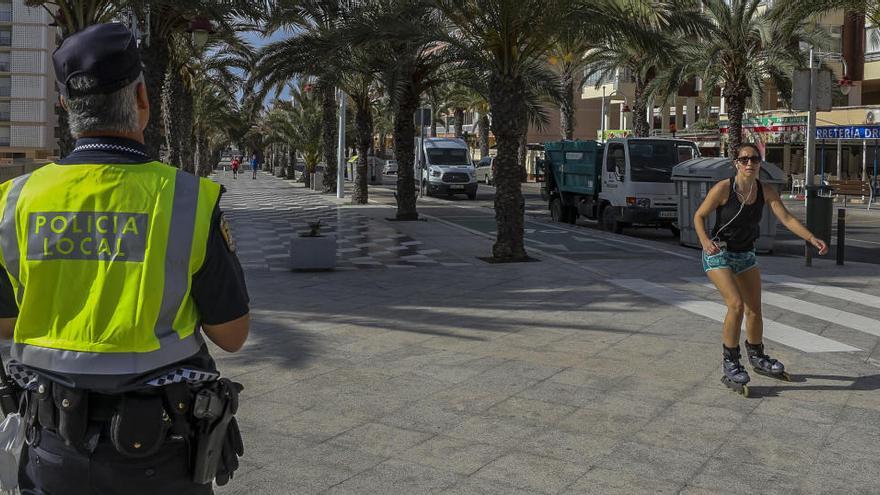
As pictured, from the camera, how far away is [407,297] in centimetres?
1019

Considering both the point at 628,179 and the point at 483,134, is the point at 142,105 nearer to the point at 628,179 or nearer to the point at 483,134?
the point at 628,179

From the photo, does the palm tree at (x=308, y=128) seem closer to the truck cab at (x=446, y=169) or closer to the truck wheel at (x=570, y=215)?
the truck cab at (x=446, y=169)

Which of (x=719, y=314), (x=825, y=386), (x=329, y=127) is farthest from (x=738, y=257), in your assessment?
(x=329, y=127)

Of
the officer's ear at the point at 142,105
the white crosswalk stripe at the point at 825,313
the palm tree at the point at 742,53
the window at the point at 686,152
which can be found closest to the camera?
the officer's ear at the point at 142,105

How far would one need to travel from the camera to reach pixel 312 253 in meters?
12.5

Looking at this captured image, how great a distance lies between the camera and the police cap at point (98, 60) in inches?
87.1

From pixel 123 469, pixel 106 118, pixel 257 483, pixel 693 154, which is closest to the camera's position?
pixel 123 469

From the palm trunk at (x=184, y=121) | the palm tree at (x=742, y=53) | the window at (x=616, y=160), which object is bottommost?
the window at (x=616, y=160)

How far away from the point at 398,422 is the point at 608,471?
1.34 metres

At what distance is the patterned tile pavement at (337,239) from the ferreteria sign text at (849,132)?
1758 centimetres

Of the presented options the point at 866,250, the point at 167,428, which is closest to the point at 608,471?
the point at 167,428

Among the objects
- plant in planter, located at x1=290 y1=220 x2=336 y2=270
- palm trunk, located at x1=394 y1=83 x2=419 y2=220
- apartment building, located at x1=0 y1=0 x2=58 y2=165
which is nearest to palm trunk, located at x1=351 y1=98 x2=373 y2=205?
palm trunk, located at x1=394 y1=83 x2=419 y2=220

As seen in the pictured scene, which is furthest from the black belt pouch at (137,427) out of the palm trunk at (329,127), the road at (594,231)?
the palm trunk at (329,127)

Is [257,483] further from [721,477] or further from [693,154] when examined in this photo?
[693,154]
